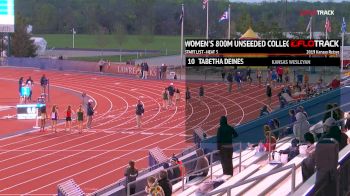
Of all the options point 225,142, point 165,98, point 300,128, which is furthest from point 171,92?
point 225,142

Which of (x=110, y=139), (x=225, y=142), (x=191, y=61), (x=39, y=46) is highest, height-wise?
(x=39, y=46)

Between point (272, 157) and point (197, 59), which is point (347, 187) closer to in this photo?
point (272, 157)

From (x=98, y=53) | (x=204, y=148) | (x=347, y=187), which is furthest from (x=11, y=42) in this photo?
(x=347, y=187)

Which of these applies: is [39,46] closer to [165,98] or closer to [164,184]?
[165,98]

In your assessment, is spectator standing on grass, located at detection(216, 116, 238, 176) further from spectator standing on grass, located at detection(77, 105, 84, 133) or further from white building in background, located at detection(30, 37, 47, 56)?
white building in background, located at detection(30, 37, 47, 56)

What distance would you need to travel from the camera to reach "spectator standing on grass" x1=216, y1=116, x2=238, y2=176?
12.7m

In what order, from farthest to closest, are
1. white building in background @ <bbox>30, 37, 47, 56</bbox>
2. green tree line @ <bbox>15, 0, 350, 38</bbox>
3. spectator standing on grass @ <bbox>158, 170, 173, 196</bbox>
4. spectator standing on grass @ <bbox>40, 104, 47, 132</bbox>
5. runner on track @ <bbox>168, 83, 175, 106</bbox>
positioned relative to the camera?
1. white building in background @ <bbox>30, 37, 47, 56</bbox>
2. green tree line @ <bbox>15, 0, 350, 38</bbox>
3. runner on track @ <bbox>168, 83, 175, 106</bbox>
4. spectator standing on grass @ <bbox>40, 104, 47, 132</bbox>
5. spectator standing on grass @ <bbox>158, 170, 173, 196</bbox>

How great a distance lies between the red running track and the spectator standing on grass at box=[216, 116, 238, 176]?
7.14m

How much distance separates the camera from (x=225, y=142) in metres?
12.9

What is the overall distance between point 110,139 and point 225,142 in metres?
16.2

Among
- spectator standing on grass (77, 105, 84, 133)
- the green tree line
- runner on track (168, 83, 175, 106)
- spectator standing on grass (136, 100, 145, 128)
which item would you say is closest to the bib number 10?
spectator standing on grass (77, 105, 84, 133)

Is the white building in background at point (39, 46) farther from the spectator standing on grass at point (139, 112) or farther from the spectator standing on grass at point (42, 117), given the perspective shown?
the spectator standing on grass at point (139, 112)

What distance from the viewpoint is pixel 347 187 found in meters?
8.41

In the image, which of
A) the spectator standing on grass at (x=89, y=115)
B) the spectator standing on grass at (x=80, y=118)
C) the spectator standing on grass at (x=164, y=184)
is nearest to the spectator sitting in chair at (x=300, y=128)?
the spectator standing on grass at (x=164, y=184)
